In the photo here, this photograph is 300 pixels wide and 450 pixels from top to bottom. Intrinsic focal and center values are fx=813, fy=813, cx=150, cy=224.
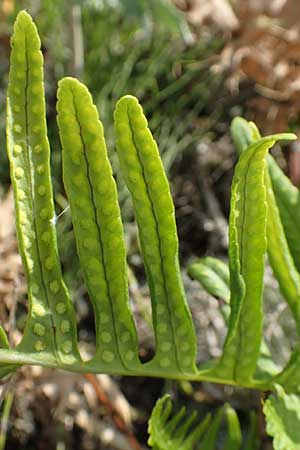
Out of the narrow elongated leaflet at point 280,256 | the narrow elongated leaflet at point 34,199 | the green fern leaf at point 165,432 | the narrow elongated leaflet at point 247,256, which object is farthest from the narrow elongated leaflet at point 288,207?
the narrow elongated leaflet at point 34,199

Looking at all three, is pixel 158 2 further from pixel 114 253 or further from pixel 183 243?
pixel 114 253

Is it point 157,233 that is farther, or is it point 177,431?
point 177,431

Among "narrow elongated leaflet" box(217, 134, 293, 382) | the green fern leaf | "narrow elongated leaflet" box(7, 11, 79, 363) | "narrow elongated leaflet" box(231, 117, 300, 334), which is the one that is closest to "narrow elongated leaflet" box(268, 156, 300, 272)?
"narrow elongated leaflet" box(231, 117, 300, 334)

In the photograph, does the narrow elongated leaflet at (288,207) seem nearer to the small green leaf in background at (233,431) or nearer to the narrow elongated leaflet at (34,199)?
the small green leaf in background at (233,431)

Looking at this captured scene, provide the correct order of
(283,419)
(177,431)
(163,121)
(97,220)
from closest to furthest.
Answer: (97,220) → (283,419) → (177,431) → (163,121)

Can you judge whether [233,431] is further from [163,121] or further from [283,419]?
[163,121]

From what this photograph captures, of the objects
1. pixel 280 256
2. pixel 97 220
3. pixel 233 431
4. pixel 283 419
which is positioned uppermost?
pixel 97 220

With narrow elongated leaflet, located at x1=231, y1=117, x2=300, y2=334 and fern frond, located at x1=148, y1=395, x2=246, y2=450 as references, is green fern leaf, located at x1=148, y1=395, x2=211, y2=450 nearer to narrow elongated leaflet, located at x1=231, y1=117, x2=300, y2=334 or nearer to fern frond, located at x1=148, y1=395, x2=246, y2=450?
fern frond, located at x1=148, y1=395, x2=246, y2=450

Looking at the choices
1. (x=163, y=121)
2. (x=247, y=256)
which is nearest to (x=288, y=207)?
(x=247, y=256)
